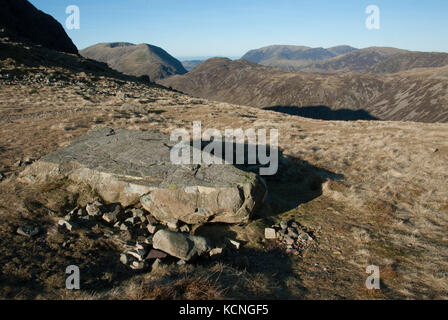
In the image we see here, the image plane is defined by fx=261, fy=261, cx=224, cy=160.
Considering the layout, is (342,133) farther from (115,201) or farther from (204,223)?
(115,201)

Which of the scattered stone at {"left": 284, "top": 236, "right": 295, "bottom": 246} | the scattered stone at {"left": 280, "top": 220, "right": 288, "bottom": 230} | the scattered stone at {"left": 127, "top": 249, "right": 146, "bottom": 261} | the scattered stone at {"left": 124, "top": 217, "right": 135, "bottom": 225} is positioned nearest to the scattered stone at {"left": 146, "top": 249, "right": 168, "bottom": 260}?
the scattered stone at {"left": 127, "top": 249, "right": 146, "bottom": 261}

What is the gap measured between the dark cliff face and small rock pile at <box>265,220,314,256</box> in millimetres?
78603

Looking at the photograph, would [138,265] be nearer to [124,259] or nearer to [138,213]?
[124,259]

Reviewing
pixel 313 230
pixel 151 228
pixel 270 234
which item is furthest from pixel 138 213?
pixel 313 230

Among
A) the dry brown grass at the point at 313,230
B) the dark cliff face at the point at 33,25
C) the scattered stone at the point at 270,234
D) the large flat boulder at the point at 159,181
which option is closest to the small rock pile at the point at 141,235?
the large flat boulder at the point at 159,181

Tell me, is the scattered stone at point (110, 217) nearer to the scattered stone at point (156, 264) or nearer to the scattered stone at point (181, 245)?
the scattered stone at point (181, 245)

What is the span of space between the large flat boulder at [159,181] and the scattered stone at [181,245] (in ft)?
3.36

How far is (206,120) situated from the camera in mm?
23859

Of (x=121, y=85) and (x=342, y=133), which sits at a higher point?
(x=121, y=85)

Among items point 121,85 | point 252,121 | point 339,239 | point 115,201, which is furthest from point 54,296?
point 121,85

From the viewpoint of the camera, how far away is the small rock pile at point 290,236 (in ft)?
24.7

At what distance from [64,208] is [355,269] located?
8428 mm
